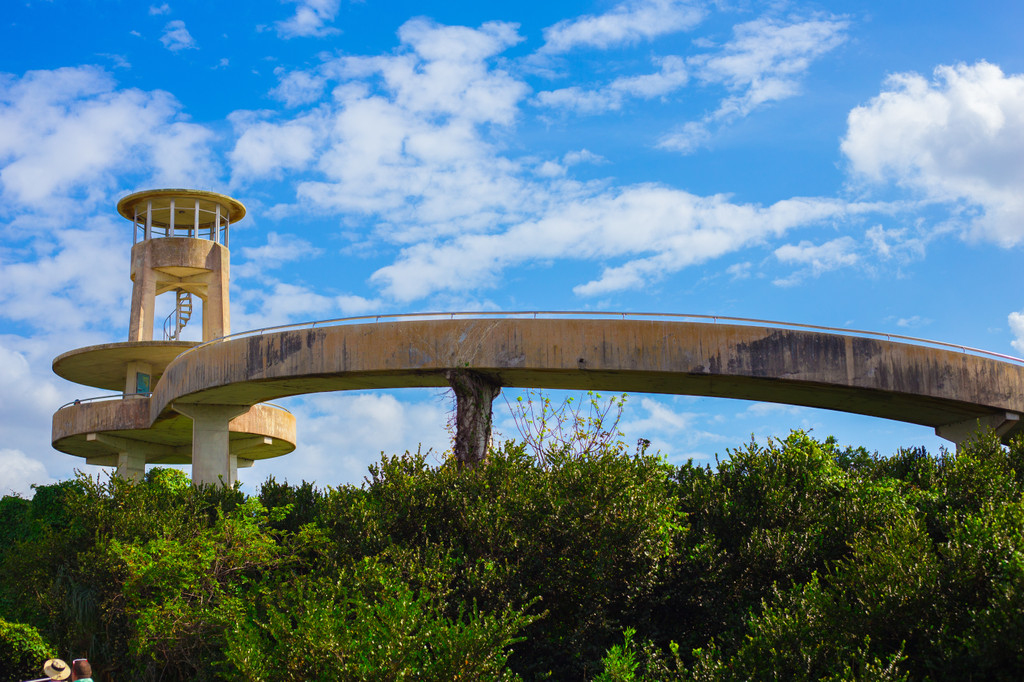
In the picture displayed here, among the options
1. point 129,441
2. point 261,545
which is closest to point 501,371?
point 261,545

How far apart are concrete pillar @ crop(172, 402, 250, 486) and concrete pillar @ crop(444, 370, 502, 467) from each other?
27.6 ft

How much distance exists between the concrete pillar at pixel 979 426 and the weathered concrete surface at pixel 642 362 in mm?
309

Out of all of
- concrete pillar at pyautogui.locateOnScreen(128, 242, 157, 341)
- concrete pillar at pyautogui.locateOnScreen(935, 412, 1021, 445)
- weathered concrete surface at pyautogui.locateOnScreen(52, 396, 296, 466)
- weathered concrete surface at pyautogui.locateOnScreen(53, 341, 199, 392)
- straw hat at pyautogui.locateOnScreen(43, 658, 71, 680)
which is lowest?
straw hat at pyautogui.locateOnScreen(43, 658, 71, 680)

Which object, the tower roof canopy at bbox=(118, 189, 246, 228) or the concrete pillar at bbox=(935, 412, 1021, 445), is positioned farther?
the tower roof canopy at bbox=(118, 189, 246, 228)

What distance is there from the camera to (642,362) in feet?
72.9

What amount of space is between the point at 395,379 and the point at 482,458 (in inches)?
116

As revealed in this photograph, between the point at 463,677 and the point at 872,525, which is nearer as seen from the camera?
the point at 463,677

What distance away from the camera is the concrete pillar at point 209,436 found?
27734 mm

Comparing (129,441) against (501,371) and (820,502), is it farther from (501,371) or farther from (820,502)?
(820,502)

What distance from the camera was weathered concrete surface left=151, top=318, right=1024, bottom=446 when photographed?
22344mm

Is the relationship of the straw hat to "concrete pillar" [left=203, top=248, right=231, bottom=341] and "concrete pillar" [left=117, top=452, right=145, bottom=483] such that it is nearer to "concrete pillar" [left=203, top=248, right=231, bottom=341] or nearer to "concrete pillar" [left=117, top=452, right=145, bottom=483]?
"concrete pillar" [left=117, top=452, right=145, bottom=483]

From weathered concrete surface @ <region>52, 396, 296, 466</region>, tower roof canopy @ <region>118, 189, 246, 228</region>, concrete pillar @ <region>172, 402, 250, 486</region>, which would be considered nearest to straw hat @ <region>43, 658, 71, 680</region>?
concrete pillar @ <region>172, 402, 250, 486</region>

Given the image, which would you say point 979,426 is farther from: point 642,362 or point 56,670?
point 56,670

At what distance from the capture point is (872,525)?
17062 mm
